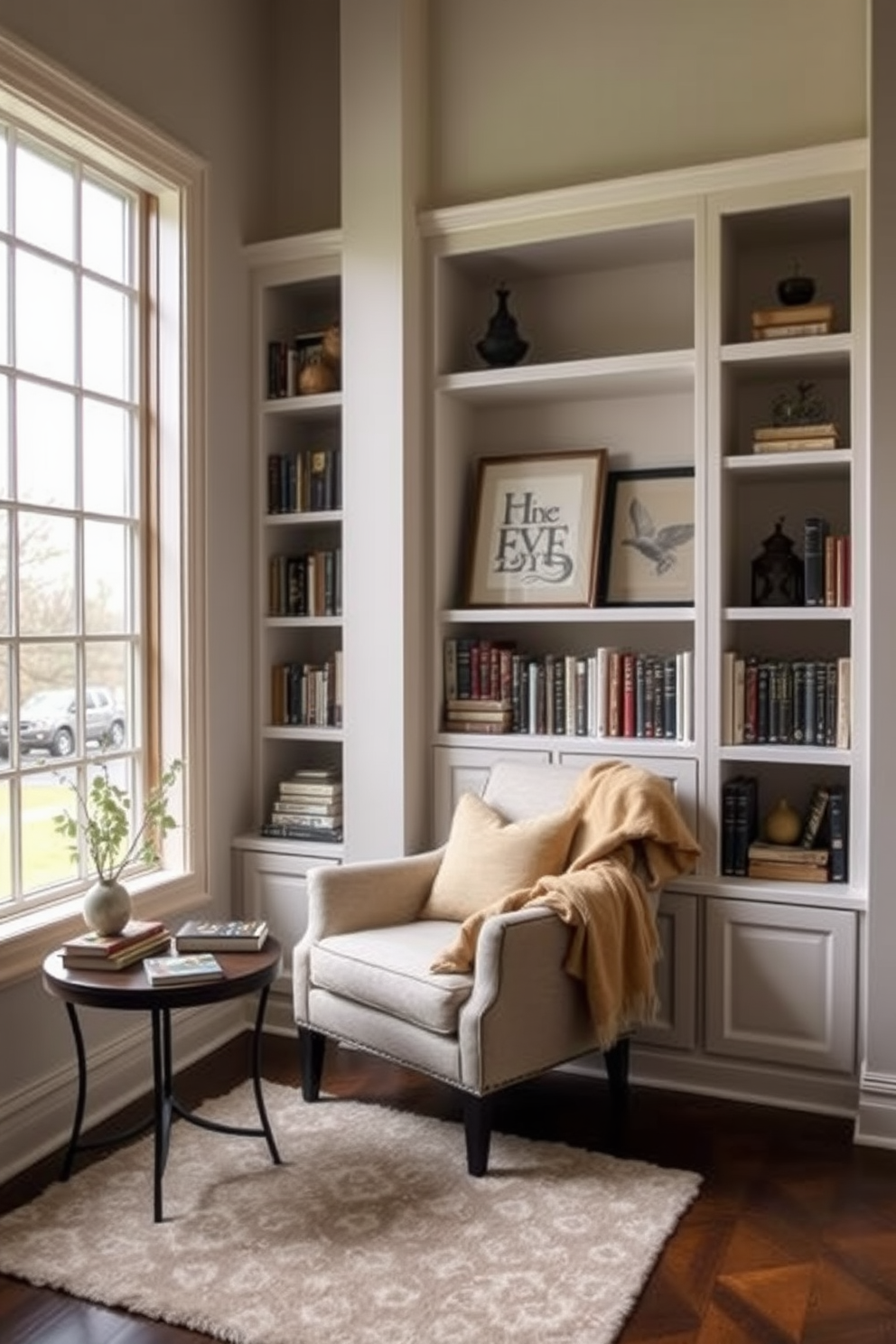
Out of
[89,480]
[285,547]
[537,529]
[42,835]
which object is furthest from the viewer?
[285,547]

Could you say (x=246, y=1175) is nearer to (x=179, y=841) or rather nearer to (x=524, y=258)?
(x=179, y=841)

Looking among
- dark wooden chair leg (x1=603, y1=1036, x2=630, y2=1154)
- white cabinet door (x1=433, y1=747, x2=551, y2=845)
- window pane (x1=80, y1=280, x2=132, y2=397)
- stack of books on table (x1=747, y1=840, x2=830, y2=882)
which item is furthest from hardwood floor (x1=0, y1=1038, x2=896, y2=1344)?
window pane (x1=80, y1=280, x2=132, y2=397)

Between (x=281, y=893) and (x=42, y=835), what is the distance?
0.91 metres

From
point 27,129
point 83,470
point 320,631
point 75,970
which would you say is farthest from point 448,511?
point 75,970

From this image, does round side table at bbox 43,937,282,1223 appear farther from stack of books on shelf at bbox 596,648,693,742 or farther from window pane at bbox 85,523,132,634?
stack of books on shelf at bbox 596,648,693,742

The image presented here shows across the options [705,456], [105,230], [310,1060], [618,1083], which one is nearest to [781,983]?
[618,1083]

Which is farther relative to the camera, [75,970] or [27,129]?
[27,129]

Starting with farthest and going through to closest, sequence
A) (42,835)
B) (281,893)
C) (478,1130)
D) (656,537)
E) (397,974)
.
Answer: (281,893), (656,537), (42,835), (397,974), (478,1130)

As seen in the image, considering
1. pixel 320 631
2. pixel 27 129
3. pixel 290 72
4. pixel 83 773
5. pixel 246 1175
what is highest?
pixel 290 72

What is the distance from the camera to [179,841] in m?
3.66

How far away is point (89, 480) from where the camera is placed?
3.39m

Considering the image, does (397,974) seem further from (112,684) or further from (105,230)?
(105,230)

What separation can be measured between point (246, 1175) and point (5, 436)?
6.50 feet

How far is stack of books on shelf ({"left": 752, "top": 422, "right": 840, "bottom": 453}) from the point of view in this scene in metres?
3.22
